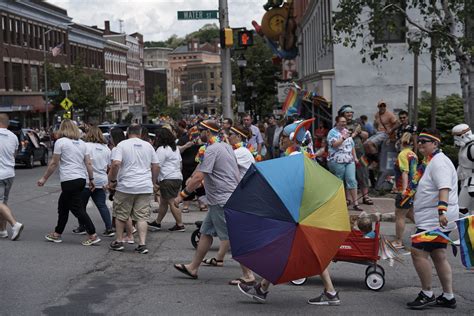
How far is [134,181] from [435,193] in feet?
14.4

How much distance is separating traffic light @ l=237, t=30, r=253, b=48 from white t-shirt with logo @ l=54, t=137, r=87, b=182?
10521 mm

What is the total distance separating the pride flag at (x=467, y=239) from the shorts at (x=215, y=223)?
2.71 metres

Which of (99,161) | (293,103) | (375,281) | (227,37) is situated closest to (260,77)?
(293,103)

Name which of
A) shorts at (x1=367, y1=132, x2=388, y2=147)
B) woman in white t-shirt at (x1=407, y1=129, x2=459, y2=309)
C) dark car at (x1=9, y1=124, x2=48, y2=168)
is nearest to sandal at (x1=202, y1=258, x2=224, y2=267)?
woman in white t-shirt at (x1=407, y1=129, x2=459, y2=309)

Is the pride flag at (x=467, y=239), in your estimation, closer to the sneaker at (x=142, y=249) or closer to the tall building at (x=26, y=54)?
the sneaker at (x=142, y=249)

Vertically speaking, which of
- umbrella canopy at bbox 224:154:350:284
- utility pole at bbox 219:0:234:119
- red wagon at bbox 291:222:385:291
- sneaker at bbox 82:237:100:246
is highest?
utility pole at bbox 219:0:234:119

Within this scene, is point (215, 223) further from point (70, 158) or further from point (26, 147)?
point (26, 147)

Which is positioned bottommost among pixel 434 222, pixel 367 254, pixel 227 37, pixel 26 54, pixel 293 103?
pixel 367 254

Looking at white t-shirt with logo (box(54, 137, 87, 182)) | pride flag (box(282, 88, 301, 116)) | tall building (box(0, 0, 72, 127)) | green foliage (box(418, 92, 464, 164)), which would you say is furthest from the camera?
tall building (box(0, 0, 72, 127))

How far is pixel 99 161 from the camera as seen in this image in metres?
12.0

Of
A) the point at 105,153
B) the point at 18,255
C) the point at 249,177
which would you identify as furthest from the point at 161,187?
the point at 249,177

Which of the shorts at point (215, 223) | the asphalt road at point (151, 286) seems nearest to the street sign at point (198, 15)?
the asphalt road at point (151, 286)

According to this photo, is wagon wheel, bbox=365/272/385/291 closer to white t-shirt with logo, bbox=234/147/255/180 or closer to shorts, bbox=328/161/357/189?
white t-shirt with logo, bbox=234/147/255/180

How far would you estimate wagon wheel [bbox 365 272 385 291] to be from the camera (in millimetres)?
8320
